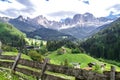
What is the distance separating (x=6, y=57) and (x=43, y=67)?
378 inches

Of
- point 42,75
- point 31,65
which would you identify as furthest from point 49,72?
point 31,65

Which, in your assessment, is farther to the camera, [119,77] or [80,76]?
[80,76]

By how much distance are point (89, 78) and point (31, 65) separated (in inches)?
305

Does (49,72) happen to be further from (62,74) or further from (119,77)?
(119,77)

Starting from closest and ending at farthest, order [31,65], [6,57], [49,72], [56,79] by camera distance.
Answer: [56,79]
[49,72]
[31,65]
[6,57]

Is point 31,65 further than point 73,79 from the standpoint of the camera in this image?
Yes

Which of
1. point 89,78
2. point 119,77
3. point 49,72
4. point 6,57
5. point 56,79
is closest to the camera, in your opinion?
point 119,77

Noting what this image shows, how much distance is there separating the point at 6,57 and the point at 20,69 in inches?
215

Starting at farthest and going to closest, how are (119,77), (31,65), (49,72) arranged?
(31,65) → (49,72) → (119,77)

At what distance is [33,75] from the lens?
24.5m

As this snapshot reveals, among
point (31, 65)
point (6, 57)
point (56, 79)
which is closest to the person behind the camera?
point (56, 79)

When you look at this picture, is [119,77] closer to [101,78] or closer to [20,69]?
[101,78]

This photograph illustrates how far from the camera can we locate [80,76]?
1962cm

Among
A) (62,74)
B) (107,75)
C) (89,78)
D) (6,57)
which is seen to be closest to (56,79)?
(62,74)
